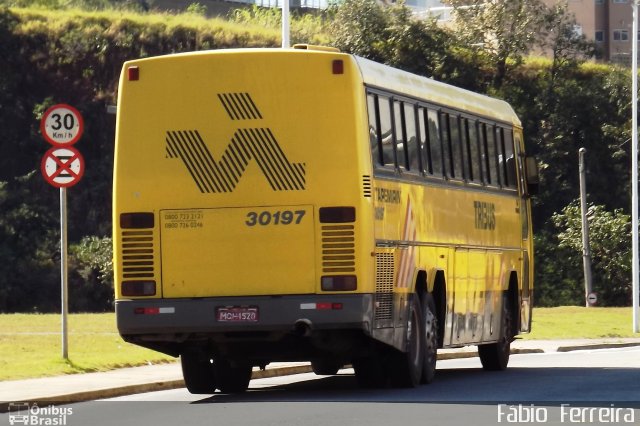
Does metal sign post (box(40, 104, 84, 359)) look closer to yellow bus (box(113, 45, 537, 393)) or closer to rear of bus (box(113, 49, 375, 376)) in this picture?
yellow bus (box(113, 45, 537, 393))

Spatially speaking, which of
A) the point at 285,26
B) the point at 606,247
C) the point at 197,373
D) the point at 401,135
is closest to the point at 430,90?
the point at 401,135

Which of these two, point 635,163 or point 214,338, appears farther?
point 635,163

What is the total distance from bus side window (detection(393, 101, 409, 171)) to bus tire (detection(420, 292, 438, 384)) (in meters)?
1.77

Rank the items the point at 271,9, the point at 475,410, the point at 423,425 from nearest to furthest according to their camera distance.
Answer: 1. the point at 423,425
2. the point at 475,410
3. the point at 271,9

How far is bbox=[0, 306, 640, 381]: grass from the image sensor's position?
2395 centimetres

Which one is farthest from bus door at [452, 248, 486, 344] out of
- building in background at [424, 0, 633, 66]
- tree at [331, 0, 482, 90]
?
building in background at [424, 0, 633, 66]

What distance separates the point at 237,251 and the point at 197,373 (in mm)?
2169

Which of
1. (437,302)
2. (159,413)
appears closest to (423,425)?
(159,413)

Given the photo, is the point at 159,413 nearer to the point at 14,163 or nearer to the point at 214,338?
the point at 214,338

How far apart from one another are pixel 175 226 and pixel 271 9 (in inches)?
2814

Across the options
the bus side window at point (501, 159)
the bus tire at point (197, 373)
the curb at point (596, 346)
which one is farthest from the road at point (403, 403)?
the curb at point (596, 346)

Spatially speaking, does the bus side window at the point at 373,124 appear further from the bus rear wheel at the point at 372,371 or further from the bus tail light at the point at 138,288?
the bus tail light at the point at 138,288

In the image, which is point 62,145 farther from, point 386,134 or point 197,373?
point 386,134

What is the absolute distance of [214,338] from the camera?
19.3 m
